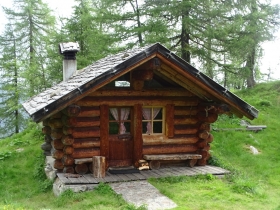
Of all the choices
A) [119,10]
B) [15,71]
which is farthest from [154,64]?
[15,71]

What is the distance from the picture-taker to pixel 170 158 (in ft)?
32.7

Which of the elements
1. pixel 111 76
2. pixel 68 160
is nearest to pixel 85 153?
pixel 68 160

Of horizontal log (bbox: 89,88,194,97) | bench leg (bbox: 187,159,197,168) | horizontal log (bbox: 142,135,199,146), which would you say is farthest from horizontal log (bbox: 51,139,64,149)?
bench leg (bbox: 187,159,197,168)

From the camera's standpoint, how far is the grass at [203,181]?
738 cm

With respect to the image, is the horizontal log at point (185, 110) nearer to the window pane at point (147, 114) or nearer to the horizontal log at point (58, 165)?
the window pane at point (147, 114)

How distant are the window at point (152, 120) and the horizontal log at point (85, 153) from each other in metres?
1.66

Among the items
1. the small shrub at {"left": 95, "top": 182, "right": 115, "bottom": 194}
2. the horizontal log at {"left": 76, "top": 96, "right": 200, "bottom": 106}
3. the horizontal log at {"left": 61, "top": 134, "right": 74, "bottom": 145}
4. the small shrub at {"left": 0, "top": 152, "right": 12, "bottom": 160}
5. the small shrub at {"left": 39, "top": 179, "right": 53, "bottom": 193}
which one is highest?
the horizontal log at {"left": 76, "top": 96, "right": 200, "bottom": 106}

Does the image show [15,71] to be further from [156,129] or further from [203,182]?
[203,182]

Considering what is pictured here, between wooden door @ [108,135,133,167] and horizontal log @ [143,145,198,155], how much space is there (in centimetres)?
50

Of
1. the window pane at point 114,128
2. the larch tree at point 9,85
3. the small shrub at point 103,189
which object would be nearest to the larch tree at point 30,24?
the larch tree at point 9,85

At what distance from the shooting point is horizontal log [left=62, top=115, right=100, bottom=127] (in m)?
8.83

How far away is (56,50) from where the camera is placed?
1708cm

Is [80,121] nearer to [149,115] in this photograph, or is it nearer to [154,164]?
[149,115]

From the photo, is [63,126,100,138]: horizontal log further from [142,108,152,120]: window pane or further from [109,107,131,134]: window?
[142,108,152,120]: window pane
